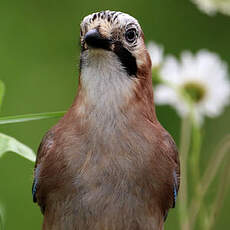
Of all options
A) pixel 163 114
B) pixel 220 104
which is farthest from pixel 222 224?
pixel 220 104

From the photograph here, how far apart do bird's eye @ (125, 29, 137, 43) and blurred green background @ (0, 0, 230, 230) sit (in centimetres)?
240

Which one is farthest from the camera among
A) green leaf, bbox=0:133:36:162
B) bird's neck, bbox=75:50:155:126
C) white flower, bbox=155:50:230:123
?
white flower, bbox=155:50:230:123

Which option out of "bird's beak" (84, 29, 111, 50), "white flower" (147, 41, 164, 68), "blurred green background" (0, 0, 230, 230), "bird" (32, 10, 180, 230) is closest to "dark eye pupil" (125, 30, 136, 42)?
"bird" (32, 10, 180, 230)

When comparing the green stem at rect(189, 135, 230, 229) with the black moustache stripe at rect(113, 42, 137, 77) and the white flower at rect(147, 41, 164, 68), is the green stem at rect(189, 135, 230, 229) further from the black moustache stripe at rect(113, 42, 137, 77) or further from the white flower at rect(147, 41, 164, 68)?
the white flower at rect(147, 41, 164, 68)

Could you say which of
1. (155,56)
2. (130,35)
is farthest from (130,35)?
(155,56)

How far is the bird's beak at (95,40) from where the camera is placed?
123 inches

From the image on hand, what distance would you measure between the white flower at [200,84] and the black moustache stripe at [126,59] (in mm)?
708

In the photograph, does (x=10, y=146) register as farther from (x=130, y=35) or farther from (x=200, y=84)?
(x=200, y=84)

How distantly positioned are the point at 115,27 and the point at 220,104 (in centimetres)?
103

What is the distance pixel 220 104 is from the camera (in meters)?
4.13

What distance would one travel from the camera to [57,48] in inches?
252

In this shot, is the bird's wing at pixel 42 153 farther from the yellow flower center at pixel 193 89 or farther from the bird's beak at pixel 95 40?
the yellow flower center at pixel 193 89

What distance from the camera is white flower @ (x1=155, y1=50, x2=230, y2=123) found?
4043mm

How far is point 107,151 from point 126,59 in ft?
0.98
